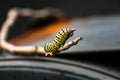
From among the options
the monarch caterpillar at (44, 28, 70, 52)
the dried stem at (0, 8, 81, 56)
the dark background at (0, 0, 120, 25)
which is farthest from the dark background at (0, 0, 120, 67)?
the monarch caterpillar at (44, 28, 70, 52)

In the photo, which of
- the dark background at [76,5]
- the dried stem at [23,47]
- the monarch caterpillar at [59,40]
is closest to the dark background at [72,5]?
the dark background at [76,5]

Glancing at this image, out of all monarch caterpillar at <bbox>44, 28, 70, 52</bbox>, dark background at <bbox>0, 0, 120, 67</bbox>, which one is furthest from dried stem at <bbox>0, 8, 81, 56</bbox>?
dark background at <bbox>0, 0, 120, 67</bbox>

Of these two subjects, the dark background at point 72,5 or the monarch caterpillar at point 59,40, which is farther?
the dark background at point 72,5

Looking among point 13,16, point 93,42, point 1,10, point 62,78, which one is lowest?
point 62,78

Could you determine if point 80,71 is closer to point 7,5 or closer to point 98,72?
point 98,72

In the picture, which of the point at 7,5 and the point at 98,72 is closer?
the point at 98,72

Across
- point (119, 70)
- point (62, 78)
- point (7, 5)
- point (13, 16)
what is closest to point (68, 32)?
point (62, 78)

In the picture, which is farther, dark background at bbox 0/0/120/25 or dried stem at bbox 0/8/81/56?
dark background at bbox 0/0/120/25

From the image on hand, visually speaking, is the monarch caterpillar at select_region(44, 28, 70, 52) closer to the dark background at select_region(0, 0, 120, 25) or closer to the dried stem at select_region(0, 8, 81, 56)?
the dried stem at select_region(0, 8, 81, 56)

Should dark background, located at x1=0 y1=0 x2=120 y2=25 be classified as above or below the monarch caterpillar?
above

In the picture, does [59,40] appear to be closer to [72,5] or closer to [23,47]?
[23,47]

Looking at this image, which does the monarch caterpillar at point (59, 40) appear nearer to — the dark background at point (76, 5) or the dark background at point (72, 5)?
the dark background at point (72, 5)
